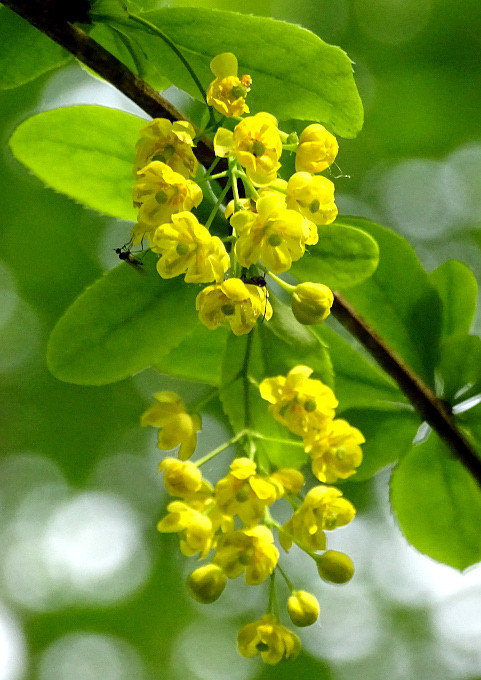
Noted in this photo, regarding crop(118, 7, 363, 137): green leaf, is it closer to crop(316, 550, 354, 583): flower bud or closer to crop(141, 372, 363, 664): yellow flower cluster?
crop(141, 372, 363, 664): yellow flower cluster

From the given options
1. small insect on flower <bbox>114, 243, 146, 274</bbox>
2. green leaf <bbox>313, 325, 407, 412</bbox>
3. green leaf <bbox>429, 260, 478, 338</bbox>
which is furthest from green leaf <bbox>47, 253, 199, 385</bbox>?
green leaf <bbox>429, 260, 478, 338</bbox>

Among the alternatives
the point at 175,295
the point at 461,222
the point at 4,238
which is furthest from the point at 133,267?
the point at 461,222

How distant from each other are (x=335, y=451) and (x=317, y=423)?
1.9 inches

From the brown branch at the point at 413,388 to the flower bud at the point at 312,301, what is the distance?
124 millimetres

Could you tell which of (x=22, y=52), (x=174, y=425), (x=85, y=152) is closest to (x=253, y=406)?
(x=174, y=425)

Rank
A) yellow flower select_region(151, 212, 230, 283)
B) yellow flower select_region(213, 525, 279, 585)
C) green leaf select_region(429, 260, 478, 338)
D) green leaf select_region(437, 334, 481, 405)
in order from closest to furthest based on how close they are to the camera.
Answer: yellow flower select_region(151, 212, 230, 283), yellow flower select_region(213, 525, 279, 585), green leaf select_region(437, 334, 481, 405), green leaf select_region(429, 260, 478, 338)

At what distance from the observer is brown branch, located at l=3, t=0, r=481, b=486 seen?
0.94 meters

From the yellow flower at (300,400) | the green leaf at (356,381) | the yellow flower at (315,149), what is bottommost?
the green leaf at (356,381)

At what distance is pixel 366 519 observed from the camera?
4.82 meters

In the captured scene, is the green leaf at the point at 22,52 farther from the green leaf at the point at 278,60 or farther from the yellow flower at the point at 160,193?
the yellow flower at the point at 160,193

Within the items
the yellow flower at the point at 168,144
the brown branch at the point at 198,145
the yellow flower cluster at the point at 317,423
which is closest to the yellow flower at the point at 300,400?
the yellow flower cluster at the point at 317,423

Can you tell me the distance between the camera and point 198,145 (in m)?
1.02

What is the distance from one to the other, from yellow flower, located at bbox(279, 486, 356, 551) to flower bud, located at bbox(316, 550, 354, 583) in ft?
0.21

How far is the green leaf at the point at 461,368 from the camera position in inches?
48.2
